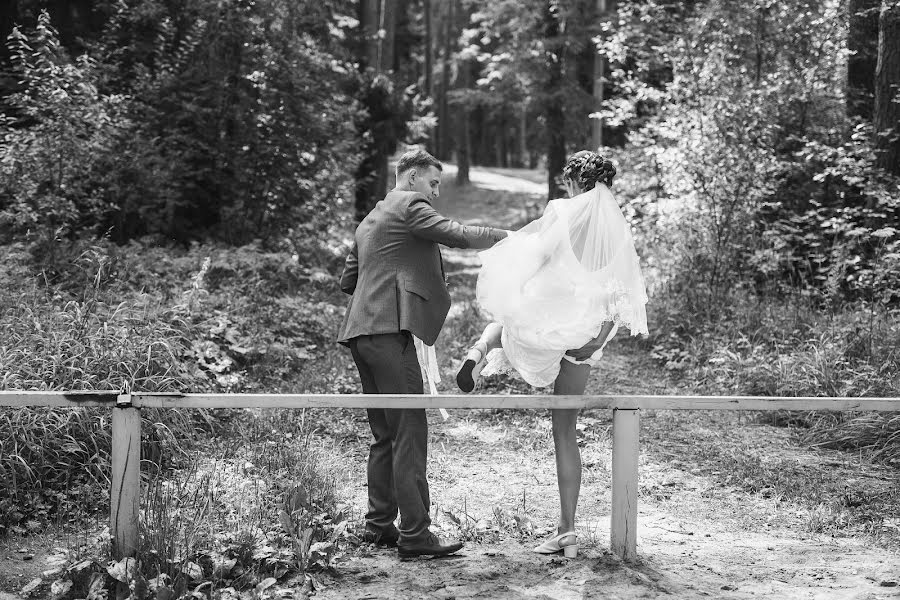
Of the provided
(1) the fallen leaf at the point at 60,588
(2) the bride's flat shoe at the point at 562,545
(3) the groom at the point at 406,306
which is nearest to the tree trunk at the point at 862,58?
(3) the groom at the point at 406,306

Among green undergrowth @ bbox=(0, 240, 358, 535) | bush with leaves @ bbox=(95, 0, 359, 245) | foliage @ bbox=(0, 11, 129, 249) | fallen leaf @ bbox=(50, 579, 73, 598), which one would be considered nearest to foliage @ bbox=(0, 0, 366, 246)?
bush with leaves @ bbox=(95, 0, 359, 245)

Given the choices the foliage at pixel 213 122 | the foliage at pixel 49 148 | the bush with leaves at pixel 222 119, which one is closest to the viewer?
the foliage at pixel 49 148

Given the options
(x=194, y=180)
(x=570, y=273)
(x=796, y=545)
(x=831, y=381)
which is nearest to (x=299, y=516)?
A: (x=570, y=273)

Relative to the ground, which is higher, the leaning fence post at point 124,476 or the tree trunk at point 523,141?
the tree trunk at point 523,141

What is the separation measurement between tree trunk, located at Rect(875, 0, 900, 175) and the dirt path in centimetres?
367

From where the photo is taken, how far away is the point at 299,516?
16.5ft

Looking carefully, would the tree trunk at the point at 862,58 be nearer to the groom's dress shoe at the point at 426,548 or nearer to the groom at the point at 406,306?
the groom at the point at 406,306

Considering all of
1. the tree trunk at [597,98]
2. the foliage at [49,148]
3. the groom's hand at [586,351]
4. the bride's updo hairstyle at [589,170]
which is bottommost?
the groom's hand at [586,351]

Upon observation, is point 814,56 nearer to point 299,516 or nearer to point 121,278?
point 121,278

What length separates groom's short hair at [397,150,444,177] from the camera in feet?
16.5

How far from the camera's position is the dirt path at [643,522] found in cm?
454

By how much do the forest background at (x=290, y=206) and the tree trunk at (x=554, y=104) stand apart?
4810mm

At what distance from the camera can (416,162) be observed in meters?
5.04

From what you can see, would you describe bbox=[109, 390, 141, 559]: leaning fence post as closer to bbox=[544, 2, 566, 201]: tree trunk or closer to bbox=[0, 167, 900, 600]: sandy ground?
bbox=[0, 167, 900, 600]: sandy ground
